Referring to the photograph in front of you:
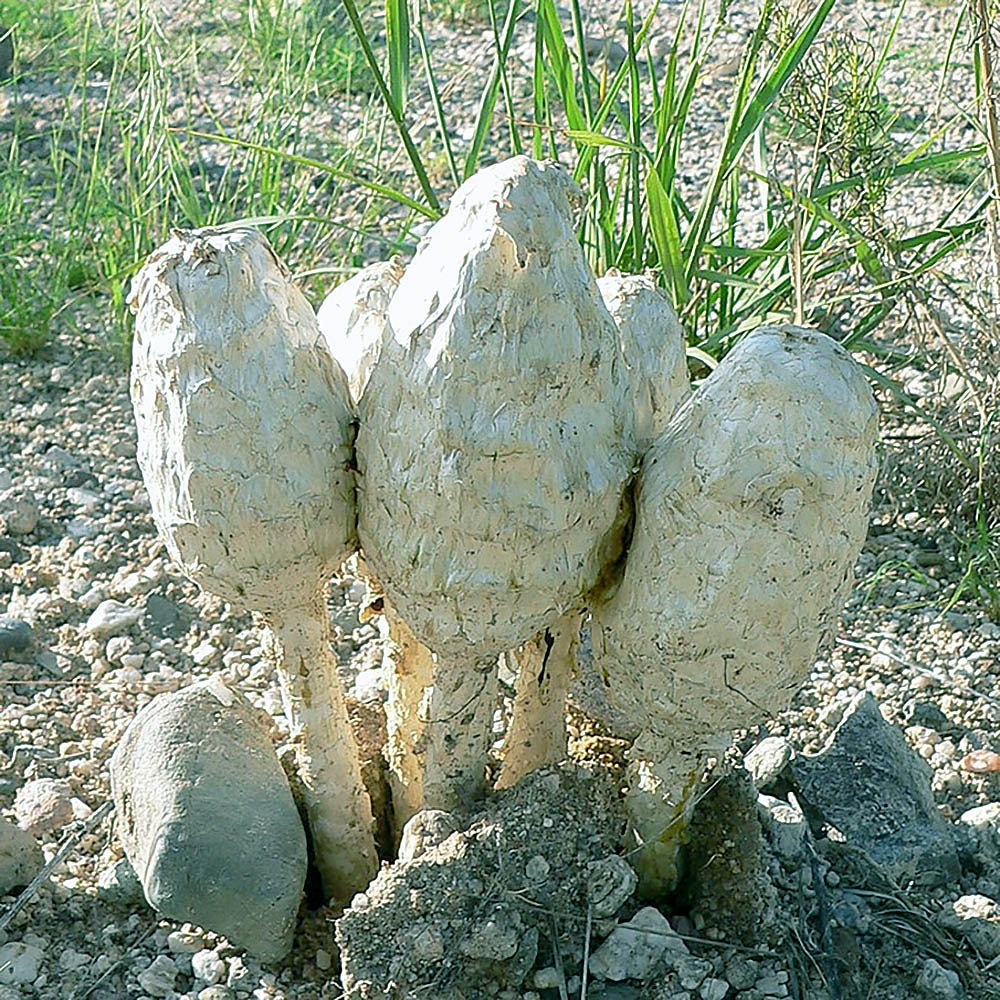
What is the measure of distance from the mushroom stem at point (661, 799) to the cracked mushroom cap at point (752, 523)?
0.17 metres

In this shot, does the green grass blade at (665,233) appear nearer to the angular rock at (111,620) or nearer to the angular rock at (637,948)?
the angular rock at (637,948)

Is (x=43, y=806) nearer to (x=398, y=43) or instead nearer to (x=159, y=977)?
(x=159, y=977)

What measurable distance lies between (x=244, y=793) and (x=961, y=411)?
1870mm

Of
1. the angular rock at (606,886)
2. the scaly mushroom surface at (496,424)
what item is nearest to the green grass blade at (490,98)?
the scaly mushroom surface at (496,424)

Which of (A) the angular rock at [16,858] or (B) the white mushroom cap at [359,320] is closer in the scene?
(B) the white mushroom cap at [359,320]

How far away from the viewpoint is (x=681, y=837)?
1.84 meters

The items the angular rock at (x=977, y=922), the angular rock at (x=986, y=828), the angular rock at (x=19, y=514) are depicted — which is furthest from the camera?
the angular rock at (x=19, y=514)

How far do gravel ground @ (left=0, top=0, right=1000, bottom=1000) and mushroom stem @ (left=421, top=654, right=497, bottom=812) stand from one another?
0.81 feet

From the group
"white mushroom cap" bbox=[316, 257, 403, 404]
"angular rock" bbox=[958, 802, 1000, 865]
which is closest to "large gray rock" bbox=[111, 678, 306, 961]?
"white mushroom cap" bbox=[316, 257, 403, 404]

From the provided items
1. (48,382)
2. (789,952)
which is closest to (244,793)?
(789,952)

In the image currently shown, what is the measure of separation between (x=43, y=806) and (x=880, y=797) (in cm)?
128

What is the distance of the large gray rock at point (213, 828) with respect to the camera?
178cm

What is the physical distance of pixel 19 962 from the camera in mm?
1910

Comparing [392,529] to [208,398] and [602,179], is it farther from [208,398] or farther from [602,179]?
[602,179]
